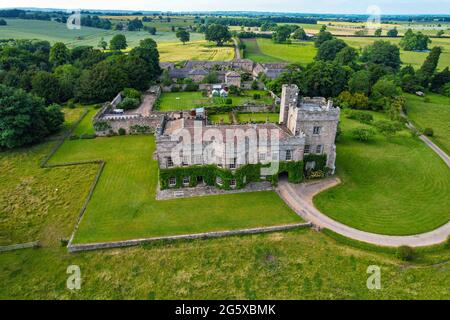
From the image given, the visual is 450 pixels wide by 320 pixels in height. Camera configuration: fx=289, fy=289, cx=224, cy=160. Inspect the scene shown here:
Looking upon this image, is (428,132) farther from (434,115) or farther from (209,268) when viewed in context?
(209,268)

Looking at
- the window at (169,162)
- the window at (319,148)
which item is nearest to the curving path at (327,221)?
the window at (319,148)

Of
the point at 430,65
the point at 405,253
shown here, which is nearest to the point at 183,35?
the point at 430,65

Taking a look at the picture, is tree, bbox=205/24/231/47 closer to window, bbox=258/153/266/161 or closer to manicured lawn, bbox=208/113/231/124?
manicured lawn, bbox=208/113/231/124

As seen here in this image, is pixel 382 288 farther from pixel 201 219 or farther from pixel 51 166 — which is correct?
pixel 51 166

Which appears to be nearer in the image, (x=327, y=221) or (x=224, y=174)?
(x=327, y=221)

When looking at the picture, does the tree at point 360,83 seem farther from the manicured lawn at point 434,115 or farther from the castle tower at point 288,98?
the castle tower at point 288,98

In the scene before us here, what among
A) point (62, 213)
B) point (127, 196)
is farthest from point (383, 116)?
point (62, 213)

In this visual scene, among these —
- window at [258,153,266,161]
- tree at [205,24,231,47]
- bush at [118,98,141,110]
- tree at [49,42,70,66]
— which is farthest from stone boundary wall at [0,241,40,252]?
tree at [205,24,231,47]
